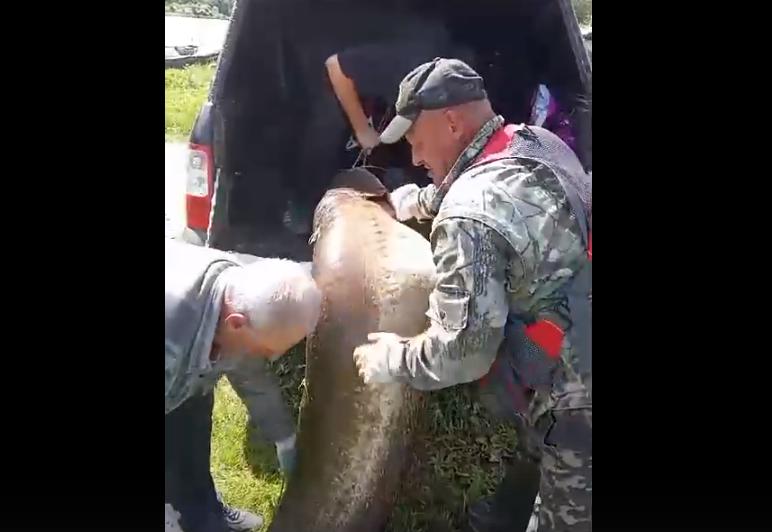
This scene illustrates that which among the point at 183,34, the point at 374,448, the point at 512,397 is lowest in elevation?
the point at 374,448

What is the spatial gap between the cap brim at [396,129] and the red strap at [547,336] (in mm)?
593

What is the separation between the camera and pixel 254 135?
2777mm

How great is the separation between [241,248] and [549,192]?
2.66 feet

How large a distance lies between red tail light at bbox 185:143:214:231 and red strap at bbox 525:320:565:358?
89 cm

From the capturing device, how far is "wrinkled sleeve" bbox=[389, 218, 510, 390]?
267 cm

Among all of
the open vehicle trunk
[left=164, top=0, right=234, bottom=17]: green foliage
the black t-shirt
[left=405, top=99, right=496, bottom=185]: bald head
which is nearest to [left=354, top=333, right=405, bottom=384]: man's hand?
the open vehicle trunk

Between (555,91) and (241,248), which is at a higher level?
(555,91)

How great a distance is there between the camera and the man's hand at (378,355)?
275cm

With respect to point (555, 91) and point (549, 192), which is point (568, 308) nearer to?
point (549, 192)

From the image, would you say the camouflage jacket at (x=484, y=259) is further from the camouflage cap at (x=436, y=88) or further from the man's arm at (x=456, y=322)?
the camouflage cap at (x=436, y=88)

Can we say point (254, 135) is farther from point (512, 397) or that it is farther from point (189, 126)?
point (512, 397)

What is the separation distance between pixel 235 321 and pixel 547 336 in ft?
2.64

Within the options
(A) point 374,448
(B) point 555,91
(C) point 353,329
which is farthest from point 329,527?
(B) point 555,91

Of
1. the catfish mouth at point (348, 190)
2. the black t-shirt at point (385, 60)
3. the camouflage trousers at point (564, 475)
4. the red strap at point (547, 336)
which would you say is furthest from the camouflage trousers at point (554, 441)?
the black t-shirt at point (385, 60)
